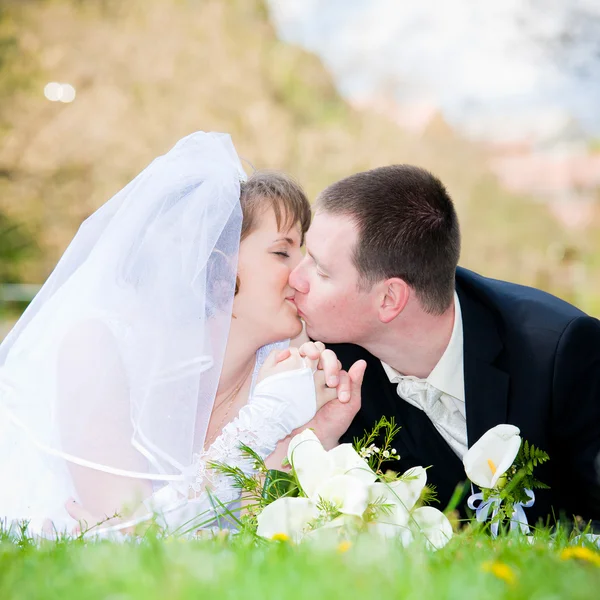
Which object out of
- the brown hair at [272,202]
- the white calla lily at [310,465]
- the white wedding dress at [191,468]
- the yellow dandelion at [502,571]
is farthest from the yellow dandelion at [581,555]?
the brown hair at [272,202]

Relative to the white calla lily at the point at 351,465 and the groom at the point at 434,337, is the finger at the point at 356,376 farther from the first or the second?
the white calla lily at the point at 351,465

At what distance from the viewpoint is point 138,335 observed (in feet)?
10.0

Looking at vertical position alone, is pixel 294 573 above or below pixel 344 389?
above

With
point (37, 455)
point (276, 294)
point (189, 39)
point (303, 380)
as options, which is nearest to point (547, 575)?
point (303, 380)

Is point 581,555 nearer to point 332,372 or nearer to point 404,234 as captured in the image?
point 332,372

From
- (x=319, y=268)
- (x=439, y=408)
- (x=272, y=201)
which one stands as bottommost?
(x=439, y=408)

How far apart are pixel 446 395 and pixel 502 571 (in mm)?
1962

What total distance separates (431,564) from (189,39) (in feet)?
54.5

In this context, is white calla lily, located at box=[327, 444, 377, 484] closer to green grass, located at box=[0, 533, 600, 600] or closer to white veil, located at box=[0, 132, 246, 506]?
green grass, located at box=[0, 533, 600, 600]

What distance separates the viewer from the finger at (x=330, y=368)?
300cm

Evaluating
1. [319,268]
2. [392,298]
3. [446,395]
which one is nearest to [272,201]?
[319,268]

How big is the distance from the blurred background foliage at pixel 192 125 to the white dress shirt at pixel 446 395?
41.9ft

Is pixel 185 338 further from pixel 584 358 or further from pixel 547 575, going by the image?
pixel 547 575

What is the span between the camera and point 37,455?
318 centimetres
